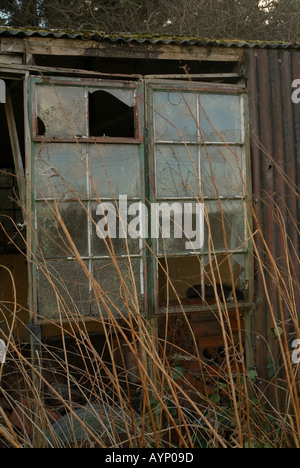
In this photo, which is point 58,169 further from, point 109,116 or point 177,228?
point 109,116

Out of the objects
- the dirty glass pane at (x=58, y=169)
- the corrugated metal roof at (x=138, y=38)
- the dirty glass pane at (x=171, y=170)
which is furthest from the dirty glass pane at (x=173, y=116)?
the dirty glass pane at (x=58, y=169)

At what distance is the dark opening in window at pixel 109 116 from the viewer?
5250mm

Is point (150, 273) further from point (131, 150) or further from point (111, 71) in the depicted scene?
point (111, 71)

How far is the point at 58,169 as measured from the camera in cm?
369

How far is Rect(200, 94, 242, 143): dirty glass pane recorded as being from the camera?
4.00m

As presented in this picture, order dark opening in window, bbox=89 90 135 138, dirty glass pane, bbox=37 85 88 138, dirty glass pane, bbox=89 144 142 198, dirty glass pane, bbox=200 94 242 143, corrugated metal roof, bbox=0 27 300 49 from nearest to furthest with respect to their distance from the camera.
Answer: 1. corrugated metal roof, bbox=0 27 300 49
2. dirty glass pane, bbox=37 85 88 138
3. dirty glass pane, bbox=89 144 142 198
4. dirty glass pane, bbox=200 94 242 143
5. dark opening in window, bbox=89 90 135 138

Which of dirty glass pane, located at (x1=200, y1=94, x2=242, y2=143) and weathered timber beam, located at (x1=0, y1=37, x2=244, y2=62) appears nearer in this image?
weathered timber beam, located at (x1=0, y1=37, x2=244, y2=62)

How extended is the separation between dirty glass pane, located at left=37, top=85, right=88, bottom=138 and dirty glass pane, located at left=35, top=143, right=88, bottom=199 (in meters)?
0.11

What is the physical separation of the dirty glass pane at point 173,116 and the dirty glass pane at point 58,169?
2.12 feet

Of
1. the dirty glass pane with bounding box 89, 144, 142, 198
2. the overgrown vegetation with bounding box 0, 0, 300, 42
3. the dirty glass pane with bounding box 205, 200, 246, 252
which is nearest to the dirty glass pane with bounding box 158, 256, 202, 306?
the dirty glass pane with bounding box 205, 200, 246, 252

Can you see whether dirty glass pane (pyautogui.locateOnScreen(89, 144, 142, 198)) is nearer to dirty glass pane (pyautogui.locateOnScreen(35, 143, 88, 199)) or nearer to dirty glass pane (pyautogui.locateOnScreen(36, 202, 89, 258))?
dirty glass pane (pyautogui.locateOnScreen(35, 143, 88, 199))

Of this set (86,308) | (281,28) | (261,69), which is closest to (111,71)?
(261,69)

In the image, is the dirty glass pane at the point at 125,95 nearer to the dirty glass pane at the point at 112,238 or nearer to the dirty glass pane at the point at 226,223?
the dirty glass pane at the point at 112,238

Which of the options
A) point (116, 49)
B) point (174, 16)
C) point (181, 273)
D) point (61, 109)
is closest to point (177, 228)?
point (181, 273)
